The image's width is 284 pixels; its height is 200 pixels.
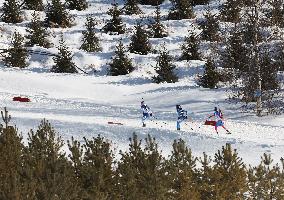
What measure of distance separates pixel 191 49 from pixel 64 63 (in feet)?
29.0

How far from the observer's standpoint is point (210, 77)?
31719 millimetres

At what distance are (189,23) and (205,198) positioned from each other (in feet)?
92.5

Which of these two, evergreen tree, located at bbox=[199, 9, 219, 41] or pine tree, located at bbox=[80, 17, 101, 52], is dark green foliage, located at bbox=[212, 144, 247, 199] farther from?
evergreen tree, located at bbox=[199, 9, 219, 41]

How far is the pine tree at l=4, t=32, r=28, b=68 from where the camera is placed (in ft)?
113

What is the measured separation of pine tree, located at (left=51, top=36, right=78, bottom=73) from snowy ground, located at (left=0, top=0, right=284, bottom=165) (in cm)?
81

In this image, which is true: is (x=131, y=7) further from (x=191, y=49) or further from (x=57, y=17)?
(x=191, y=49)

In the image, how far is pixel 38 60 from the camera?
36.0 metres

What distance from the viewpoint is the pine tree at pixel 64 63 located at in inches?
1342

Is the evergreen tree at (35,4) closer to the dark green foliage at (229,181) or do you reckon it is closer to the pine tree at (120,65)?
the pine tree at (120,65)

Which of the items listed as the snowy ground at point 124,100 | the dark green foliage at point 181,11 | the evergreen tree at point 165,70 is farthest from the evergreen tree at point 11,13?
the evergreen tree at point 165,70

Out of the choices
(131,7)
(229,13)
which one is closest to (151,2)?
(131,7)

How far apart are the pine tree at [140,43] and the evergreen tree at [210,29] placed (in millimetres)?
4432

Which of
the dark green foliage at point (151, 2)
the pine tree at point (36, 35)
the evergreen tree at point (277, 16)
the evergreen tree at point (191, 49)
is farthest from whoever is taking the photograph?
the dark green foliage at point (151, 2)

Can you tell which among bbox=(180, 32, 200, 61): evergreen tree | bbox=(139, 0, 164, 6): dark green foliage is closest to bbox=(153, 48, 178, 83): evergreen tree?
bbox=(180, 32, 200, 61): evergreen tree
